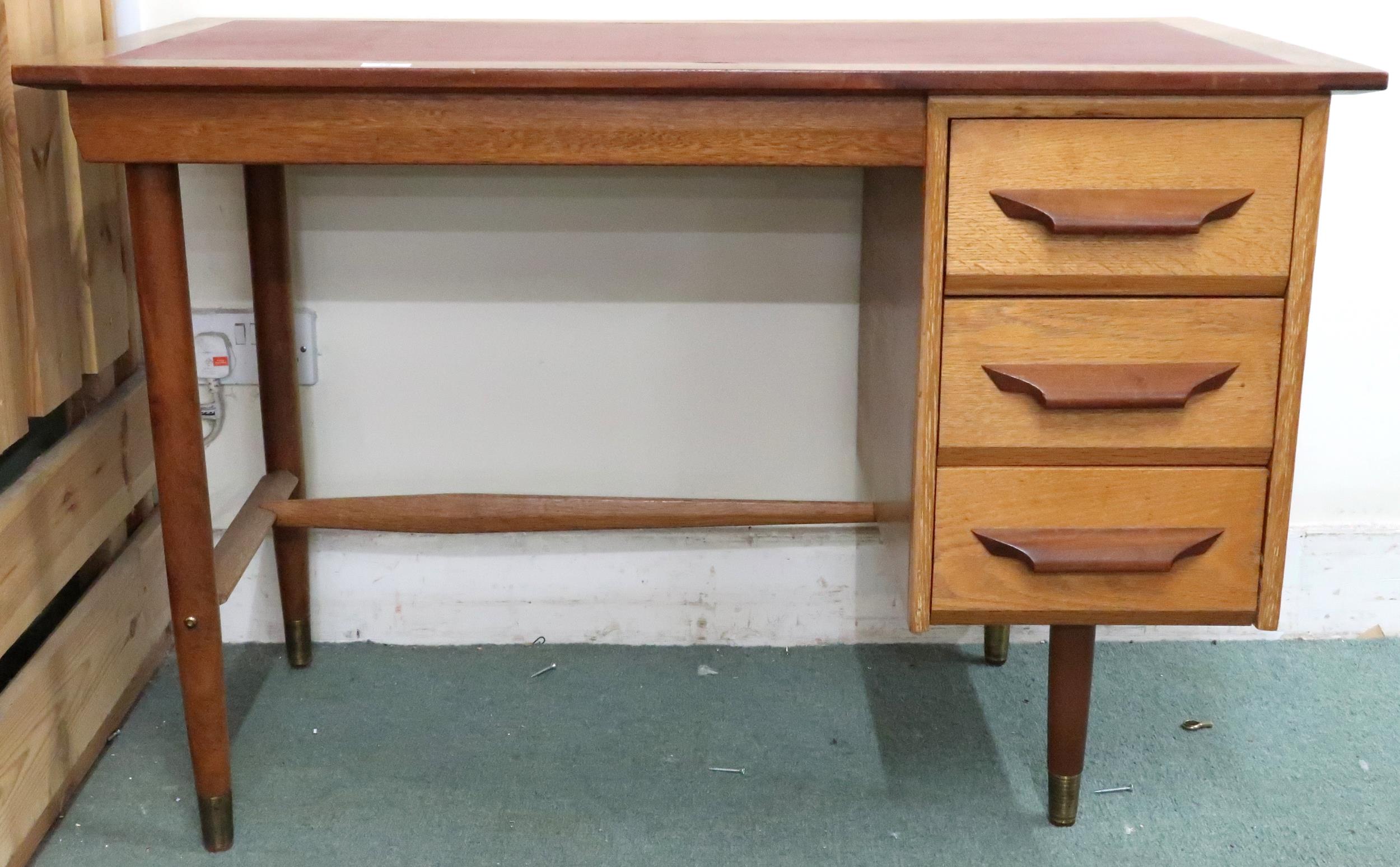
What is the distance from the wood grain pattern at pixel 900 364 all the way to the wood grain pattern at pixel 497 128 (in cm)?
7

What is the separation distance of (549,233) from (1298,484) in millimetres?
967

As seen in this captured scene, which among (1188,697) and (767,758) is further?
(1188,697)

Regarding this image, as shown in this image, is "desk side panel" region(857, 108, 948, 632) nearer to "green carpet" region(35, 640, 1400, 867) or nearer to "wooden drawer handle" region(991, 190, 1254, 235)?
"wooden drawer handle" region(991, 190, 1254, 235)

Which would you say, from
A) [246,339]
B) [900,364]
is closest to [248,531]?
[246,339]

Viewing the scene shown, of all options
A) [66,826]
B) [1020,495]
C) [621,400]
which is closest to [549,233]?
[621,400]

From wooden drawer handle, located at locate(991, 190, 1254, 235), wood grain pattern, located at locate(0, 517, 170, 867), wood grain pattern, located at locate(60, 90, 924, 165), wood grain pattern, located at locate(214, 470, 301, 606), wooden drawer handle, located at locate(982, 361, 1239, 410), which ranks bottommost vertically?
wood grain pattern, located at locate(0, 517, 170, 867)

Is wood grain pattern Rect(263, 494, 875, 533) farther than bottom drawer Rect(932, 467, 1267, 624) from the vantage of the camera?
Yes

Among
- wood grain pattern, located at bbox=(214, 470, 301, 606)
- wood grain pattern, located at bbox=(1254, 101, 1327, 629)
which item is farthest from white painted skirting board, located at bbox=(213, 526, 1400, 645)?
wood grain pattern, located at bbox=(1254, 101, 1327, 629)

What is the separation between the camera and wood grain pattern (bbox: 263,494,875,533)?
149 cm

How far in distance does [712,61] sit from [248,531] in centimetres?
71

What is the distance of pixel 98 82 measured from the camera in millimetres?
1003

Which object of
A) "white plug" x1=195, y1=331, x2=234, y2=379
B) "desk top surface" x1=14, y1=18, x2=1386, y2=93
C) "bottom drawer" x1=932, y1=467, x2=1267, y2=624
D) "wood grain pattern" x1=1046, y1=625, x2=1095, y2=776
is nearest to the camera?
"desk top surface" x1=14, y1=18, x2=1386, y2=93

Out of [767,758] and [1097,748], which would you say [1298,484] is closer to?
[1097,748]

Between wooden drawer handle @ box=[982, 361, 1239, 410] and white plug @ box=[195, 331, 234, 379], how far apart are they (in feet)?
3.07
